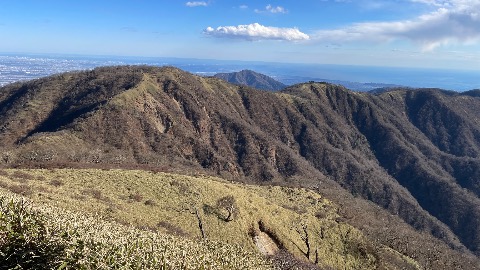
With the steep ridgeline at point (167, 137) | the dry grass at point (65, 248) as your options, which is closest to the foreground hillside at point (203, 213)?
the dry grass at point (65, 248)

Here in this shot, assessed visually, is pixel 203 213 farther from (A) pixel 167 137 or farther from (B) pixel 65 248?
(A) pixel 167 137

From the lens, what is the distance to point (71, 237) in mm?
12086

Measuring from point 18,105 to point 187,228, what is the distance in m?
130

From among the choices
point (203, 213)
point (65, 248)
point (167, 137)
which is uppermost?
point (65, 248)

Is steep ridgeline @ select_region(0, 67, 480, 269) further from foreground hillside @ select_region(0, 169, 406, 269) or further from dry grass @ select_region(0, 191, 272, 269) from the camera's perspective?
dry grass @ select_region(0, 191, 272, 269)

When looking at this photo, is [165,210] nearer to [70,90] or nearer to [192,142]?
[192,142]

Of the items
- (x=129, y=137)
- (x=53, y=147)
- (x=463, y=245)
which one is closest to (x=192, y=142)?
(x=129, y=137)

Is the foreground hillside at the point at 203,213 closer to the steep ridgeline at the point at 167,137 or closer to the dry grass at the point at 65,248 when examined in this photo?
the dry grass at the point at 65,248

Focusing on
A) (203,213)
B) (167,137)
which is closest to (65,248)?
(203,213)

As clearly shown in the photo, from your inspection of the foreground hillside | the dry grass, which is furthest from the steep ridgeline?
the dry grass

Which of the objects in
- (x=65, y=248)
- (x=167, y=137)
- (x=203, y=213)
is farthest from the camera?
(x=167, y=137)

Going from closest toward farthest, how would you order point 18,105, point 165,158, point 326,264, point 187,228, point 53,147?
point 187,228 → point 326,264 → point 53,147 → point 165,158 → point 18,105

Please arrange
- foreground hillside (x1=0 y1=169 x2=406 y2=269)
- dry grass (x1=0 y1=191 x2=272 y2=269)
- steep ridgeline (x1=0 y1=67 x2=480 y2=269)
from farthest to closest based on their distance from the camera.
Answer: steep ridgeline (x1=0 y1=67 x2=480 y2=269), foreground hillside (x1=0 y1=169 x2=406 y2=269), dry grass (x1=0 y1=191 x2=272 y2=269)

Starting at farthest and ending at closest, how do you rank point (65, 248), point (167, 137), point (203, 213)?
point (167, 137) → point (203, 213) → point (65, 248)
